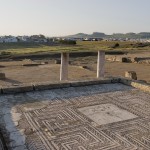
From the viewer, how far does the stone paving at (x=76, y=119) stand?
4.41m

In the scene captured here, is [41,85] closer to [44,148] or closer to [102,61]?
[44,148]

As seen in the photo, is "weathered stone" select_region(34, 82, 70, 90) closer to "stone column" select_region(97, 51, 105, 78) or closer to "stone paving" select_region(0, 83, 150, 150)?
"stone paving" select_region(0, 83, 150, 150)

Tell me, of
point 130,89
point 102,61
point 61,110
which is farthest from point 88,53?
point 61,110

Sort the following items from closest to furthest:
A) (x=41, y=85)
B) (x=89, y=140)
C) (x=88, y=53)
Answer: (x=89, y=140)
(x=41, y=85)
(x=88, y=53)

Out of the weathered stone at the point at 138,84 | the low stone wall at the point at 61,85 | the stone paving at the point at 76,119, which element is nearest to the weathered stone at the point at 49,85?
the low stone wall at the point at 61,85

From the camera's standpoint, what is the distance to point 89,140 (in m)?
4.52

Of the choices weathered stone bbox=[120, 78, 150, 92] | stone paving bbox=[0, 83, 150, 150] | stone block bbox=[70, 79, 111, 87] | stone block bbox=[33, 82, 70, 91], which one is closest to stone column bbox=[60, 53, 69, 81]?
stone block bbox=[70, 79, 111, 87]

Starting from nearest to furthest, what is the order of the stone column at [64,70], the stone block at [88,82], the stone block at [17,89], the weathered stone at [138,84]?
the stone block at [17,89], the weathered stone at [138,84], the stone block at [88,82], the stone column at [64,70]

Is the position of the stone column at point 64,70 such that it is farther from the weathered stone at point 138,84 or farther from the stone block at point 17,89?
the stone block at point 17,89

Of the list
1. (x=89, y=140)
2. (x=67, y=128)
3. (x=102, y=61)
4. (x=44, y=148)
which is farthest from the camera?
(x=102, y=61)

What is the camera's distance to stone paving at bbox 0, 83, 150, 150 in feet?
14.5

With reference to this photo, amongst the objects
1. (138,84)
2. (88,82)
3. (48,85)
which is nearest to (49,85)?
(48,85)

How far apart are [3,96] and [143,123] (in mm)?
3706

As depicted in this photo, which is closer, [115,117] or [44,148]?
[44,148]
